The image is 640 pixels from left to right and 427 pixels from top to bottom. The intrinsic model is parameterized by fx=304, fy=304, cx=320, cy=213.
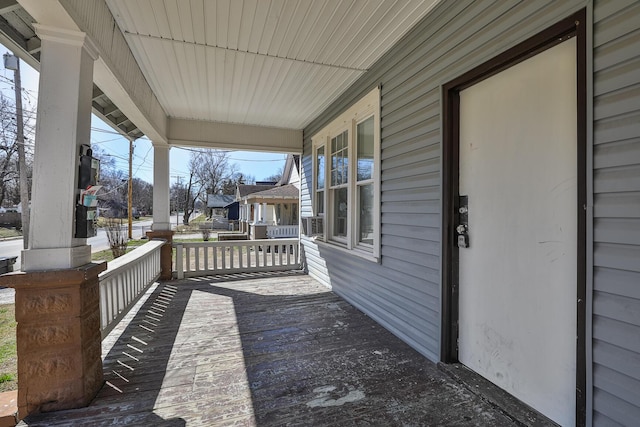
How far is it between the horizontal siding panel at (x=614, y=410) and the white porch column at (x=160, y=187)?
17.6ft

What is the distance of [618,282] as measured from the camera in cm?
126

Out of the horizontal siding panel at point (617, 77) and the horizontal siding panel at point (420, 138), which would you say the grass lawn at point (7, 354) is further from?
the horizontal siding panel at point (617, 77)

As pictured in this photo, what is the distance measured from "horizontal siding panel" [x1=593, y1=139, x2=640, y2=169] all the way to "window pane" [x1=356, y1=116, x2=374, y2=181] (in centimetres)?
218

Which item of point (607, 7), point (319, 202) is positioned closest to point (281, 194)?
point (319, 202)

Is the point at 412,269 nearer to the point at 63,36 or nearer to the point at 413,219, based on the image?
the point at 413,219

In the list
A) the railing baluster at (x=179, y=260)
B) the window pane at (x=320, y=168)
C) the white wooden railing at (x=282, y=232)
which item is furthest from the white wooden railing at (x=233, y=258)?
the white wooden railing at (x=282, y=232)

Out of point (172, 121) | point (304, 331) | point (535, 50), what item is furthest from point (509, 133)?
point (172, 121)

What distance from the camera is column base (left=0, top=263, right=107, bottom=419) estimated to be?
5.67 ft

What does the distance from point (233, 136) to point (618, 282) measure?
5291 millimetres

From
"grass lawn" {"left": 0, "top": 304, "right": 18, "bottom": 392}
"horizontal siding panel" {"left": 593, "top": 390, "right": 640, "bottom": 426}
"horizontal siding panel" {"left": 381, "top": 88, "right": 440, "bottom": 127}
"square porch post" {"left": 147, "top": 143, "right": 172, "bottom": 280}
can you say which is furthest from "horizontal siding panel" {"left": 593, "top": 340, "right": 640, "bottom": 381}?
"square porch post" {"left": 147, "top": 143, "right": 172, "bottom": 280}

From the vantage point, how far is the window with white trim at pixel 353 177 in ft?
10.6

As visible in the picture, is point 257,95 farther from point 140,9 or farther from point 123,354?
point 123,354

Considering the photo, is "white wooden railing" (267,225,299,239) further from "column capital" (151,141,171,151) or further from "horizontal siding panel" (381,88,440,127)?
"horizontal siding panel" (381,88,440,127)

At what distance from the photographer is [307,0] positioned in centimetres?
223
